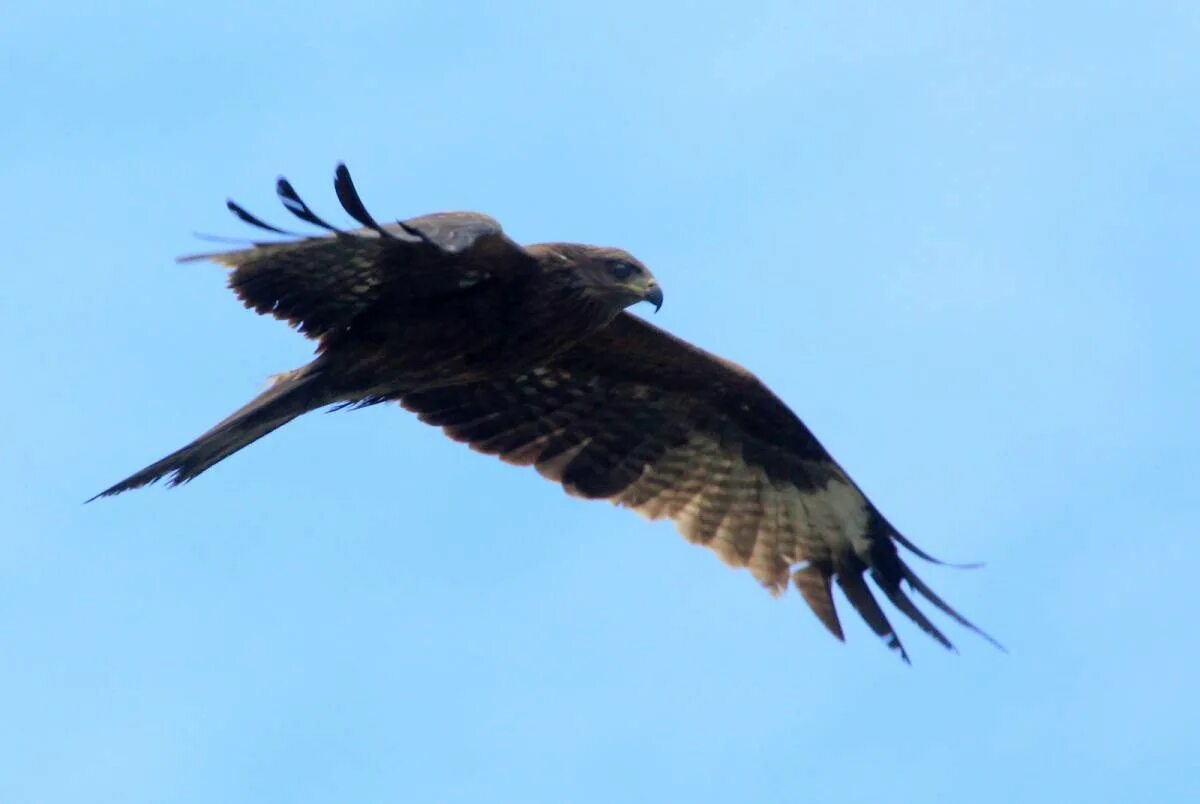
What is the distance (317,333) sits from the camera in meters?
10.1

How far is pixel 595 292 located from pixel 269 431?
1.69 metres

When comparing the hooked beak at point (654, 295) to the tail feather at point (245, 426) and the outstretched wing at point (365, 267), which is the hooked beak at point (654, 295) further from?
the tail feather at point (245, 426)

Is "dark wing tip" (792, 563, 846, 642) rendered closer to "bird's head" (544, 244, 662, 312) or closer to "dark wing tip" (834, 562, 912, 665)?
"dark wing tip" (834, 562, 912, 665)

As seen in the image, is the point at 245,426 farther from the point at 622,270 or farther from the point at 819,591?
the point at 819,591

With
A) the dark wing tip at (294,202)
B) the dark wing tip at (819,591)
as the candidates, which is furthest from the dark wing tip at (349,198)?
the dark wing tip at (819,591)

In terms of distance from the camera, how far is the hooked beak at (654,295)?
1020cm

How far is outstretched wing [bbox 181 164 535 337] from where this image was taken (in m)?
9.27

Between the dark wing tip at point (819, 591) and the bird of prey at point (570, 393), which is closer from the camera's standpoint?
the bird of prey at point (570, 393)

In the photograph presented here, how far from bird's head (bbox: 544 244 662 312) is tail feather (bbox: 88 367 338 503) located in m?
1.31

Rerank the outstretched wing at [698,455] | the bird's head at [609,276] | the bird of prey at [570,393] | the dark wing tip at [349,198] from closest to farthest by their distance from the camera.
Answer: the dark wing tip at [349,198]
the bird of prey at [570,393]
the bird's head at [609,276]
the outstretched wing at [698,455]

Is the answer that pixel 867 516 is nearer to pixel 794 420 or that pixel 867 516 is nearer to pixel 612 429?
pixel 794 420

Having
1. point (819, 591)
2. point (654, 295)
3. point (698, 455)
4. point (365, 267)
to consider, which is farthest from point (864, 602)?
point (365, 267)

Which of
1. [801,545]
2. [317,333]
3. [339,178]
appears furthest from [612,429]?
[339,178]

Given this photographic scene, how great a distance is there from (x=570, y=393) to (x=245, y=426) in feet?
7.67
